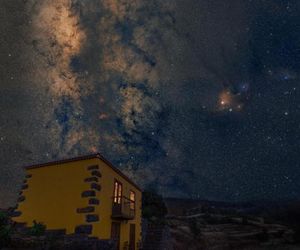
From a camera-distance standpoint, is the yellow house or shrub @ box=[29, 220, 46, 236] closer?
shrub @ box=[29, 220, 46, 236]

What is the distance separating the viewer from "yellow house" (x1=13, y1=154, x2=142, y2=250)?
1227 centimetres

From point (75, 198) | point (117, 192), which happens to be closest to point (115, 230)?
point (117, 192)

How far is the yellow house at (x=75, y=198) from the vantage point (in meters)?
12.3

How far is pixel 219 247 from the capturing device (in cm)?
2522

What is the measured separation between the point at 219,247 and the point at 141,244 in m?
10.1

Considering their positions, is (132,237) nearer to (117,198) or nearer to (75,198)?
(117,198)

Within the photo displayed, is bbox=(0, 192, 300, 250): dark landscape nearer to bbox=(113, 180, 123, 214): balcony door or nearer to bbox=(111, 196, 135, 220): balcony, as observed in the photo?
bbox=(111, 196, 135, 220): balcony

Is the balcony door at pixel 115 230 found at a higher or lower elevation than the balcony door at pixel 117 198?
lower

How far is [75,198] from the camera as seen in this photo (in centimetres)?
1266

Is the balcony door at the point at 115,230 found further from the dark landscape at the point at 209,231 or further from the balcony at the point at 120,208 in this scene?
the dark landscape at the point at 209,231

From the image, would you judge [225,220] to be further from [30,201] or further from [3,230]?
[3,230]

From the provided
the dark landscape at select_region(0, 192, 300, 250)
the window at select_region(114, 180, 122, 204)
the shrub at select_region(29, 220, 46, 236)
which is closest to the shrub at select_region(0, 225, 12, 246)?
the shrub at select_region(29, 220, 46, 236)

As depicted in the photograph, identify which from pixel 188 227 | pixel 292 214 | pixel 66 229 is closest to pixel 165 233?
pixel 188 227

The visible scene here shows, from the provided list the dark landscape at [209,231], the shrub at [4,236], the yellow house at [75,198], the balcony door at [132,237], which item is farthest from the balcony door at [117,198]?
the dark landscape at [209,231]
